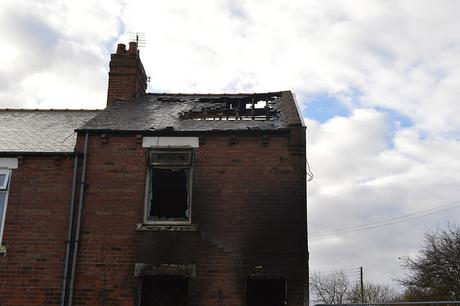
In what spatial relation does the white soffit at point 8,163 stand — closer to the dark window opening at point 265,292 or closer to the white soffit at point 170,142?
the white soffit at point 170,142

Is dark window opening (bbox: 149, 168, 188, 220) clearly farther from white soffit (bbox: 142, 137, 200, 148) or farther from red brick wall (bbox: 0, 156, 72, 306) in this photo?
red brick wall (bbox: 0, 156, 72, 306)

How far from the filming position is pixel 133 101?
50.3 feet

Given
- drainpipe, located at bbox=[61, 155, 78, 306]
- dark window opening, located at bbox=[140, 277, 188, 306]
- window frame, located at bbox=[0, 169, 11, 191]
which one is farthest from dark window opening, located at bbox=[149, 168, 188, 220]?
window frame, located at bbox=[0, 169, 11, 191]

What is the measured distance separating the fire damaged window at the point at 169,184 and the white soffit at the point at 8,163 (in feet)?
10.3

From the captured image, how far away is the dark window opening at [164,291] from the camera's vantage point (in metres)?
11.1

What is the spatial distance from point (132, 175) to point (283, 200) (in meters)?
3.47

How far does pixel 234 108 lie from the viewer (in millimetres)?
14133

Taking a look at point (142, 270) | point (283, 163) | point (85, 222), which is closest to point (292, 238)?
point (283, 163)

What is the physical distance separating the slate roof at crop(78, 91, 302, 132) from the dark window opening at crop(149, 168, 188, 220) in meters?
1.04

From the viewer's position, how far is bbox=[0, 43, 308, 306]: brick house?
36.0 ft

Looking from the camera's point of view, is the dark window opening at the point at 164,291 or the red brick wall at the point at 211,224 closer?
the red brick wall at the point at 211,224

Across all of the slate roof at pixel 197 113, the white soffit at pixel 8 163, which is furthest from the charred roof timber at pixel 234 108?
the white soffit at pixel 8 163

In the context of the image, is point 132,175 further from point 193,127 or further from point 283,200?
point 283,200

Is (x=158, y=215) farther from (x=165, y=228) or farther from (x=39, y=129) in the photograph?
(x=39, y=129)
